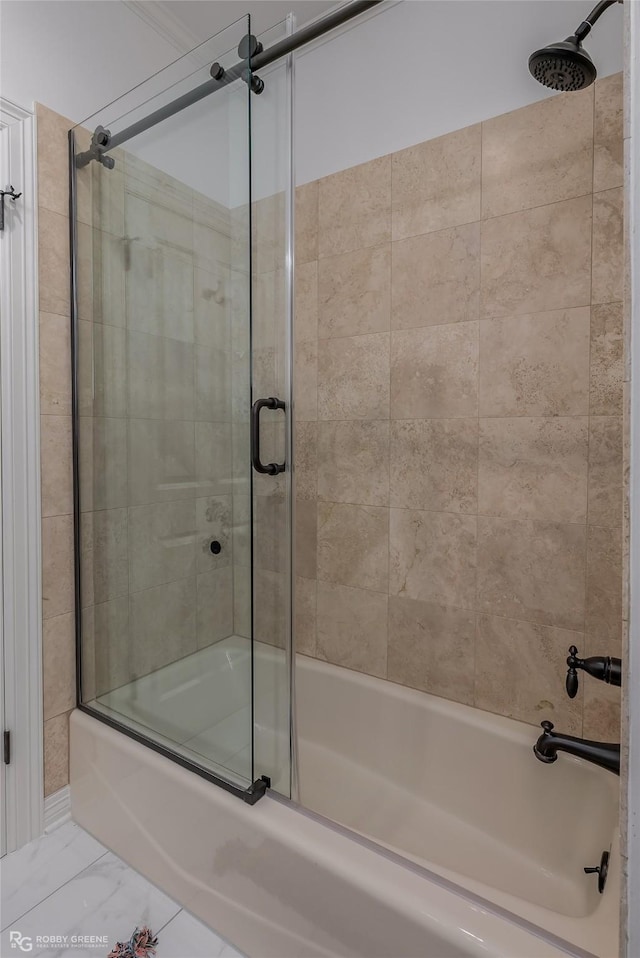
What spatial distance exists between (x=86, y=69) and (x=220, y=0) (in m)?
0.52

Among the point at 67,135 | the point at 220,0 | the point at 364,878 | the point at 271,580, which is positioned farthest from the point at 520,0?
the point at 364,878

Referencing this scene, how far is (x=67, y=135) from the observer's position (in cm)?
151

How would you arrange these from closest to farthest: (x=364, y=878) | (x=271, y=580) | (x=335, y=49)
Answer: (x=364, y=878), (x=271, y=580), (x=335, y=49)

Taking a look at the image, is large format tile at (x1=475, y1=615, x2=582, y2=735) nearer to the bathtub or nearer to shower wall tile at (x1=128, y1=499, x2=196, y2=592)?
the bathtub

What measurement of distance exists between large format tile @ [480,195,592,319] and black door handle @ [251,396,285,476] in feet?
2.63

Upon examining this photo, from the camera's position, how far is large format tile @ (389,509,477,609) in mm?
1613

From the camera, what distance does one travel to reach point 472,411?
5.18 feet

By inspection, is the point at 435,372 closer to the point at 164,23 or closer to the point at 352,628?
the point at 352,628

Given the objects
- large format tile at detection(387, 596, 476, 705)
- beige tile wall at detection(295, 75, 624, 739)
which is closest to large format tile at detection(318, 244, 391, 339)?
beige tile wall at detection(295, 75, 624, 739)

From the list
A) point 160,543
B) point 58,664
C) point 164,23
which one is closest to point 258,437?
point 160,543

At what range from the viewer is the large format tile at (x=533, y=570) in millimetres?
1431

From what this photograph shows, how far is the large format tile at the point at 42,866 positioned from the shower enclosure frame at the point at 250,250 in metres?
0.33

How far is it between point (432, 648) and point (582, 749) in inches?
24.5

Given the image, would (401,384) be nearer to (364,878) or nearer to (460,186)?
(460,186)
